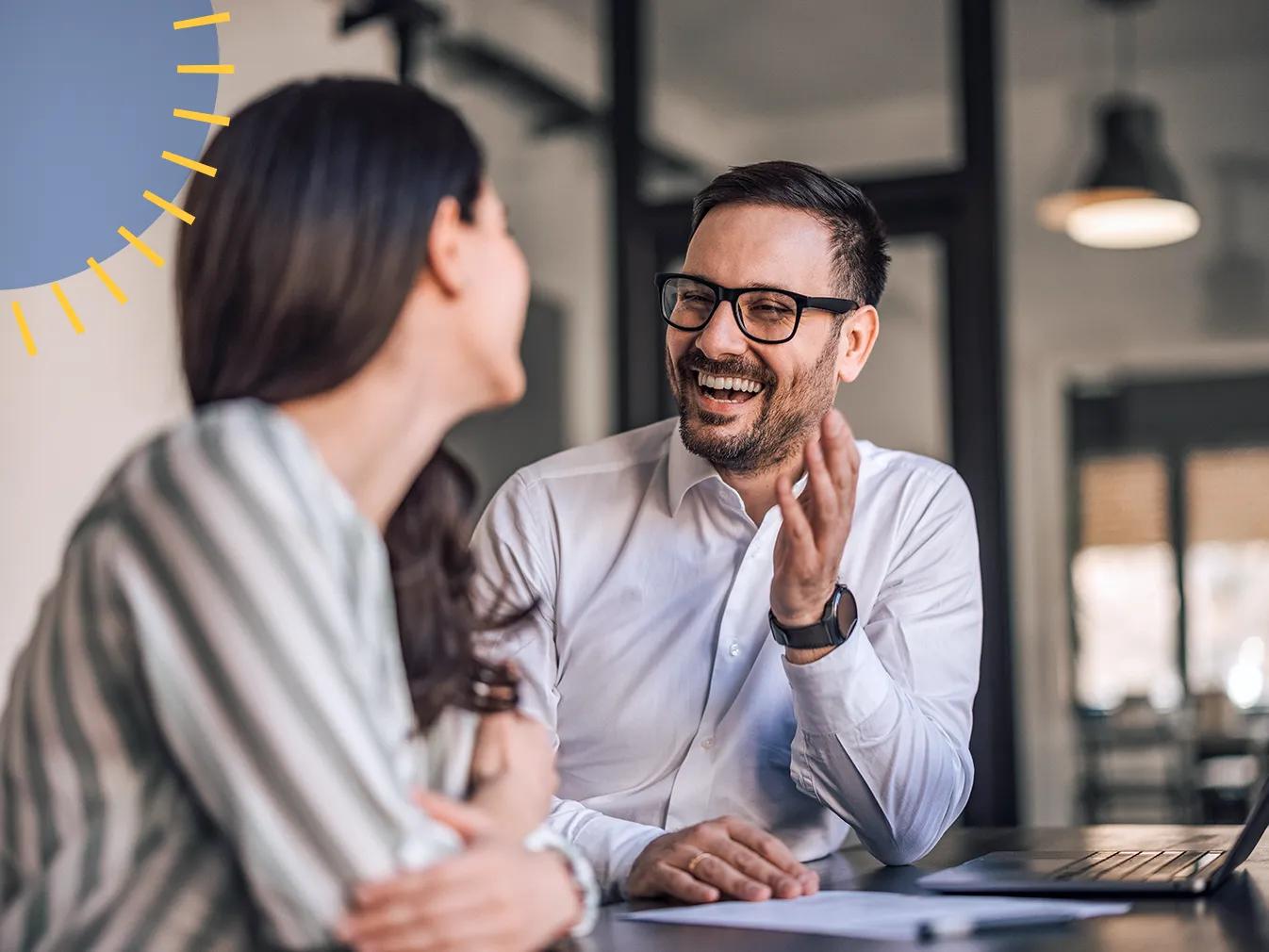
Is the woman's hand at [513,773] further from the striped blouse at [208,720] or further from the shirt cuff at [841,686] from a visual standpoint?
the shirt cuff at [841,686]

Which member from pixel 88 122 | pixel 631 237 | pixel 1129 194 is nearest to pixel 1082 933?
pixel 88 122

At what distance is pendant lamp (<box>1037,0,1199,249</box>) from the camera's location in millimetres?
5273

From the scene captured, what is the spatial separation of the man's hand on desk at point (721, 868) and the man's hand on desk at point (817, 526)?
0.26 meters

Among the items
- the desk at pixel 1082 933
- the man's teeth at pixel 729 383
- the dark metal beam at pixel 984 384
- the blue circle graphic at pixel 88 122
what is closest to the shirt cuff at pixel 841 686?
the desk at pixel 1082 933

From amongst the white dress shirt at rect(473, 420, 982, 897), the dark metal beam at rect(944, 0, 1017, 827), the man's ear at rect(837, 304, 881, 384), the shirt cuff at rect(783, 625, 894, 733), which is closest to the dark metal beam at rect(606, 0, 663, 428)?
the dark metal beam at rect(944, 0, 1017, 827)

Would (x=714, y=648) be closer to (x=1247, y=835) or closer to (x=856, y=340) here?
(x=856, y=340)

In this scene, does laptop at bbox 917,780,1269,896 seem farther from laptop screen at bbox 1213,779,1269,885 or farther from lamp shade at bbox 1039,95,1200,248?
lamp shade at bbox 1039,95,1200,248

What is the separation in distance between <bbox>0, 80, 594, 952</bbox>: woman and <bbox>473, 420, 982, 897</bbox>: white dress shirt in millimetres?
762

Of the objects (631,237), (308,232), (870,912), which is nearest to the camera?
(308,232)

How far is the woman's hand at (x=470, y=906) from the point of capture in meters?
0.80

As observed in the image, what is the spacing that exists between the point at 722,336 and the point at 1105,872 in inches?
35.0

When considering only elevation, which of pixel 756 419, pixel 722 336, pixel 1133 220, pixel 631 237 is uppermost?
pixel 1133 220

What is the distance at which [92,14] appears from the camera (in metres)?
3.22

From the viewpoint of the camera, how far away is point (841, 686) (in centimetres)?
161
